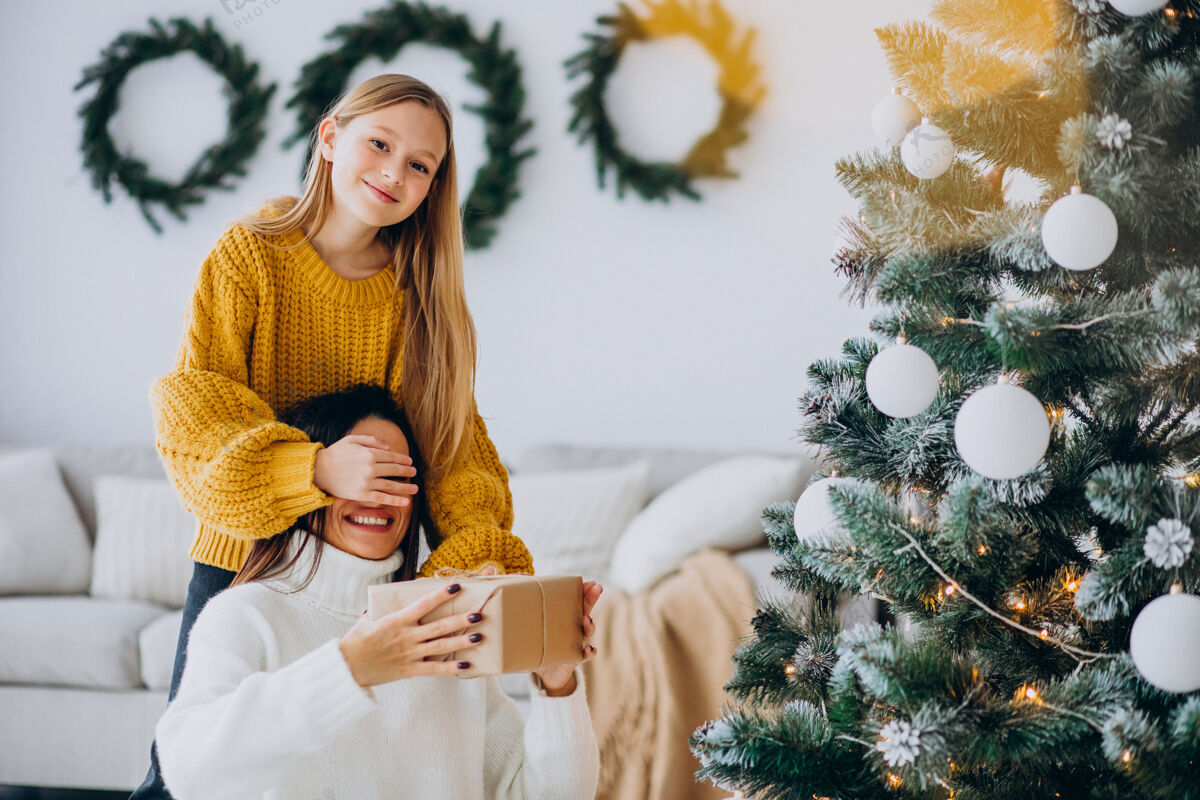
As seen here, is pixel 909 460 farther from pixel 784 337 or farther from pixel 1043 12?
pixel 784 337

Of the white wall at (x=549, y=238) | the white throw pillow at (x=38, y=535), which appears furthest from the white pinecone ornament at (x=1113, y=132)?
the white throw pillow at (x=38, y=535)

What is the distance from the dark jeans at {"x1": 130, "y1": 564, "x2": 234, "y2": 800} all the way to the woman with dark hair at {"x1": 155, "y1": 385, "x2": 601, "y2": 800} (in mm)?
139

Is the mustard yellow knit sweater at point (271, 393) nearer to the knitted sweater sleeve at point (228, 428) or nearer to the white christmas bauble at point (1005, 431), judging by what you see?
the knitted sweater sleeve at point (228, 428)

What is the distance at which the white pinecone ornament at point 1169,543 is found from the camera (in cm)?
77

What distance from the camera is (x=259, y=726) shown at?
0.90 m

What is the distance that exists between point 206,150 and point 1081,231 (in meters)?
2.78

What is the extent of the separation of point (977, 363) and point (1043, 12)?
1.08 ft

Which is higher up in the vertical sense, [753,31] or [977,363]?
[753,31]

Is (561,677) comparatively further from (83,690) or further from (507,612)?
(83,690)

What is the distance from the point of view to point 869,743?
3.00 feet

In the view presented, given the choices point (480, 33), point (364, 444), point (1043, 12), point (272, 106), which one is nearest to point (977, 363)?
point (1043, 12)

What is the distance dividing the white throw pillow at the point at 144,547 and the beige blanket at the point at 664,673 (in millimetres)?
1074

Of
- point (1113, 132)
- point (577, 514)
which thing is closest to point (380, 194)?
point (1113, 132)

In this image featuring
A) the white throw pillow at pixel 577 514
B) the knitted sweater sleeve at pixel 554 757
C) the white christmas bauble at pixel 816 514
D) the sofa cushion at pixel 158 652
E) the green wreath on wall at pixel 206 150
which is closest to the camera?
the white christmas bauble at pixel 816 514
